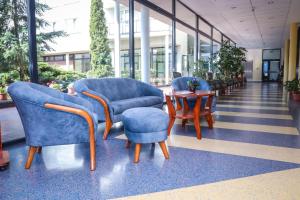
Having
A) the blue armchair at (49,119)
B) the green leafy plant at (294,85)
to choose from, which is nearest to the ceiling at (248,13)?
the green leafy plant at (294,85)

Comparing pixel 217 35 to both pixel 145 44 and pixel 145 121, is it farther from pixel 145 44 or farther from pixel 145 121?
pixel 145 121

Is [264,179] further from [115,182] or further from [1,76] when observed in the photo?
[1,76]

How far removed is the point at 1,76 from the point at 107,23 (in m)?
3.86

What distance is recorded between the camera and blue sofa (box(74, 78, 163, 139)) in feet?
12.8

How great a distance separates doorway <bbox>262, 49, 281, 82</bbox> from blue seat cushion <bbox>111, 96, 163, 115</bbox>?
835 inches

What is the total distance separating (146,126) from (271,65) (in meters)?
23.3

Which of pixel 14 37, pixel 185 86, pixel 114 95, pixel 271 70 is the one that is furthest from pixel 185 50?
pixel 271 70

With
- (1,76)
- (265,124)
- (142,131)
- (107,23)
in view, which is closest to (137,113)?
(142,131)

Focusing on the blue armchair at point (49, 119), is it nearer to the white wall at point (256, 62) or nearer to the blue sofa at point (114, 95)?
the blue sofa at point (114, 95)

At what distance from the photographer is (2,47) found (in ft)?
11.8

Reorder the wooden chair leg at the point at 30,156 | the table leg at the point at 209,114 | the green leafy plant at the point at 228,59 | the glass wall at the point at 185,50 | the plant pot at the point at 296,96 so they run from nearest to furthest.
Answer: the wooden chair leg at the point at 30,156 < the table leg at the point at 209,114 < the plant pot at the point at 296,96 < the green leafy plant at the point at 228,59 < the glass wall at the point at 185,50

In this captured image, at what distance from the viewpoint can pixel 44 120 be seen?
2578 mm

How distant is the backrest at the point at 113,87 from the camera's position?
13.8ft

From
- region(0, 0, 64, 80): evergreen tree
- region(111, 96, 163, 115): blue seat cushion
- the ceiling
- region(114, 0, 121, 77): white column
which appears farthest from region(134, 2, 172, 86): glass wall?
region(0, 0, 64, 80): evergreen tree
